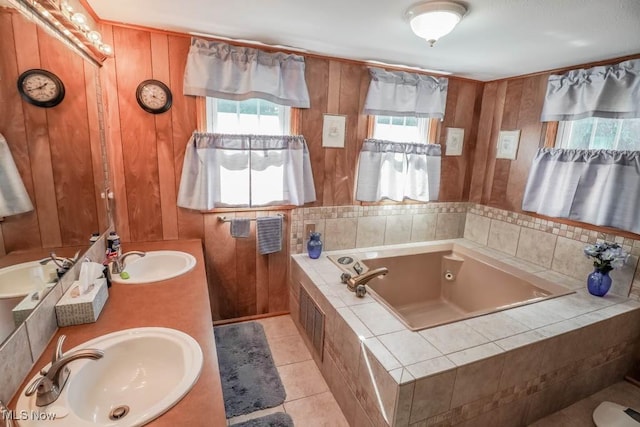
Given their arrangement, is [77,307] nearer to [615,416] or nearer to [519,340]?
[519,340]

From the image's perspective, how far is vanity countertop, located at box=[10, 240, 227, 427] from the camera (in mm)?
958

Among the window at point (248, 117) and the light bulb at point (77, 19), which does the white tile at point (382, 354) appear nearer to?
the window at point (248, 117)

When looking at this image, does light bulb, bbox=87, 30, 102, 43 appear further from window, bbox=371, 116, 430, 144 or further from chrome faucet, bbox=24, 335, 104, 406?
window, bbox=371, 116, 430, 144

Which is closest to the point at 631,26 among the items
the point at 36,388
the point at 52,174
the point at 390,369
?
the point at 390,369

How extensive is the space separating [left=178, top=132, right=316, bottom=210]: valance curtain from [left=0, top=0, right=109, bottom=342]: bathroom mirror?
608 millimetres

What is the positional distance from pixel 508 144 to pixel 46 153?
3.36m

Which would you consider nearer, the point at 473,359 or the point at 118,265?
the point at 473,359

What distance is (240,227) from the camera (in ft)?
8.30

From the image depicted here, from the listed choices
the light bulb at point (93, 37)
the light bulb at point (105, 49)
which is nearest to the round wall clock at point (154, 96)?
the light bulb at point (105, 49)

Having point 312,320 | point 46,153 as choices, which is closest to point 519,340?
point 312,320

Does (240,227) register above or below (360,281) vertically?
above

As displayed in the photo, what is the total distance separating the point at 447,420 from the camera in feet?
5.04

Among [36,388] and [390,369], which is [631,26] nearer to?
[390,369]

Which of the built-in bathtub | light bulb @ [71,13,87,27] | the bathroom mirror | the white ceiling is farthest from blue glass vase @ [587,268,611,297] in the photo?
light bulb @ [71,13,87,27]
